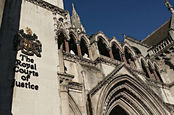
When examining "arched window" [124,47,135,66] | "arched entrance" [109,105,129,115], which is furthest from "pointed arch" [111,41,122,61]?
"arched entrance" [109,105,129,115]

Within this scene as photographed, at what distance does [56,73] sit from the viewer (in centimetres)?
750

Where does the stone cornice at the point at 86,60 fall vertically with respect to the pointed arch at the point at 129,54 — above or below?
below

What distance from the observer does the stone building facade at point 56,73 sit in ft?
20.7

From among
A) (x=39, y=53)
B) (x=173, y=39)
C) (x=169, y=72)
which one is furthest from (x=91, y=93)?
(x=173, y=39)

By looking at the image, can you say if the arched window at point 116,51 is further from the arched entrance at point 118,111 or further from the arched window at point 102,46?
the arched entrance at point 118,111

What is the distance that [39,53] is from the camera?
7.47 meters

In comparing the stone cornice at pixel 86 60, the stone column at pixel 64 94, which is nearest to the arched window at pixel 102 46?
the stone cornice at pixel 86 60

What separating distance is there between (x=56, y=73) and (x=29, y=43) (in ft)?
5.17

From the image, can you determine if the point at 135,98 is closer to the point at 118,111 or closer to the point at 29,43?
the point at 118,111

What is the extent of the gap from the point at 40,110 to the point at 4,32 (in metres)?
3.11

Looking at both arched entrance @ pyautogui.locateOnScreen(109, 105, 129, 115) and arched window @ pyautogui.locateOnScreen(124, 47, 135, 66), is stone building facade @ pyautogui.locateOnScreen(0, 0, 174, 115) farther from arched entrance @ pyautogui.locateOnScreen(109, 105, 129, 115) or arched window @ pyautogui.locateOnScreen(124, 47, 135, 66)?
arched window @ pyautogui.locateOnScreen(124, 47, 135, 66)

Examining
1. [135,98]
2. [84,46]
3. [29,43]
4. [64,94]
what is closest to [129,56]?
[84,46]

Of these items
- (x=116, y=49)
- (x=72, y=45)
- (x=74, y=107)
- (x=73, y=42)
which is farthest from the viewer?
(x=116, y=49)

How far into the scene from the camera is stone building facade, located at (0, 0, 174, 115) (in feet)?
20.7
